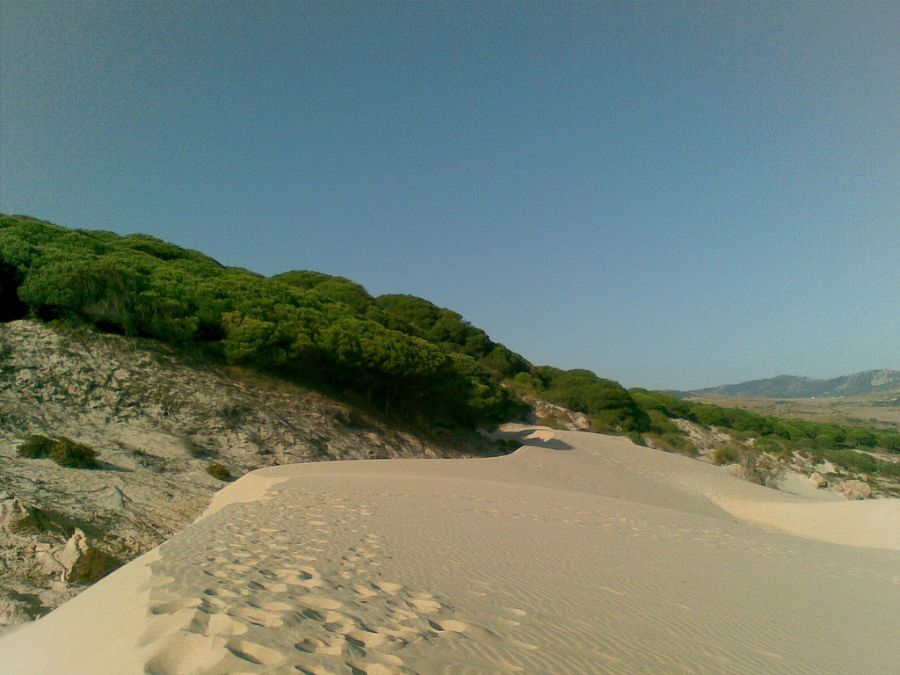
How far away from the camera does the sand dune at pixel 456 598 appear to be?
3.58 m

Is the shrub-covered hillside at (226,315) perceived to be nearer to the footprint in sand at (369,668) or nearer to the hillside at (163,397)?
the hillside at (163,397)

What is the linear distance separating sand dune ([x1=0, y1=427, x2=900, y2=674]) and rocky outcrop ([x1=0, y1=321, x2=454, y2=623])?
1.53 metres

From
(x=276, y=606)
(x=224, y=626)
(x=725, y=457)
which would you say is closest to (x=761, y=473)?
(x=725, y=457)

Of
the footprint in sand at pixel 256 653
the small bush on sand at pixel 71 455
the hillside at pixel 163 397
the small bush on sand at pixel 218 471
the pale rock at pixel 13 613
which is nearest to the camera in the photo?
the footprint in sand at pixel 256 653

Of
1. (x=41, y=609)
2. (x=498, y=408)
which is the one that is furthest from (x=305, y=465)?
(x=498, y=408)

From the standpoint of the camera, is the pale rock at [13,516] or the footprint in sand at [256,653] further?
the pale rock at [13,516]

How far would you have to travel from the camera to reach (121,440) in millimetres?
15391

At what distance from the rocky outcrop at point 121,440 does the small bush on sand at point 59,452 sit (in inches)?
8.6

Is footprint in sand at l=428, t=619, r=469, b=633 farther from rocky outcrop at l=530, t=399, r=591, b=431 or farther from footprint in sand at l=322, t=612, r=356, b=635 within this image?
rocky outcrop at l=530, t=399, r=591, b=431

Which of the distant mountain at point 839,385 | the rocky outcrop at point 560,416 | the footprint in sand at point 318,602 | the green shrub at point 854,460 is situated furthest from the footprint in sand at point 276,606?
the distant mountain at point 839,385

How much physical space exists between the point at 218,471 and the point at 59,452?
413 cm

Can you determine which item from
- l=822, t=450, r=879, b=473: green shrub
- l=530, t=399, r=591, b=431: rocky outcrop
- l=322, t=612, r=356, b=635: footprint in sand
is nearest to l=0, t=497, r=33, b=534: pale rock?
l=322, t=612, r=356, b=635: footprint in sand

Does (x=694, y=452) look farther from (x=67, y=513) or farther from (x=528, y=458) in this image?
(x=67, y=513)

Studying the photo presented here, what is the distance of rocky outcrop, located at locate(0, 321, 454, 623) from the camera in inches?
305
